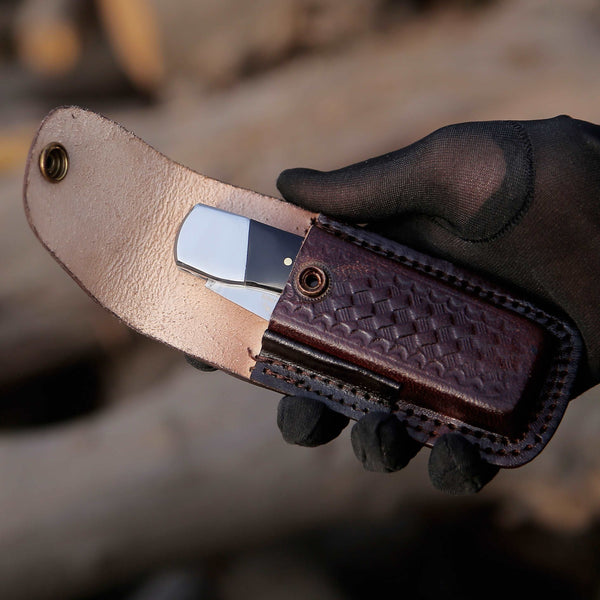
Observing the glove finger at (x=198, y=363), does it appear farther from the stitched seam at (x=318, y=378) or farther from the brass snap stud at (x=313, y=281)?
the brass snap stud at (x=313, y=281)

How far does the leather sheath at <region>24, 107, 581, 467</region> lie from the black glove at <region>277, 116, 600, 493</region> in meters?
0.06

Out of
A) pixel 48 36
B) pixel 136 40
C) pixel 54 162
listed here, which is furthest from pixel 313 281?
pixel 48 36

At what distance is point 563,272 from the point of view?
136cm

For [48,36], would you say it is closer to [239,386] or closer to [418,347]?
[239,386]

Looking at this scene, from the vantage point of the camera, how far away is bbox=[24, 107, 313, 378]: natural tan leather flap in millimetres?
1335

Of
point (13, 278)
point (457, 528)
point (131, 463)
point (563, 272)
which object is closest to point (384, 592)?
point (457, 528)

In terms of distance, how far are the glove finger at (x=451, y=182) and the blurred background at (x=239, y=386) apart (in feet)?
3.64

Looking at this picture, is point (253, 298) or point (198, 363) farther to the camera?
point (198, 363)

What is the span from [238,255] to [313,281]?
6.9 inches

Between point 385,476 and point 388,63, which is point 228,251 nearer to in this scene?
point 385,476

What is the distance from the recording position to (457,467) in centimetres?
120

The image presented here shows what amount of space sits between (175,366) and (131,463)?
662 mm

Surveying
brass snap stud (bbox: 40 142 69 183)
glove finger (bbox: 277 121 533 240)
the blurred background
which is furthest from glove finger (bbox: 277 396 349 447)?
the blurred background

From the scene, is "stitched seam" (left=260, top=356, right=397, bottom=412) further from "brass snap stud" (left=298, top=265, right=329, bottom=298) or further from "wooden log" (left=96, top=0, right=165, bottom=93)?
"wooden log" (left=96, top=0, right=165, bottom=93)
